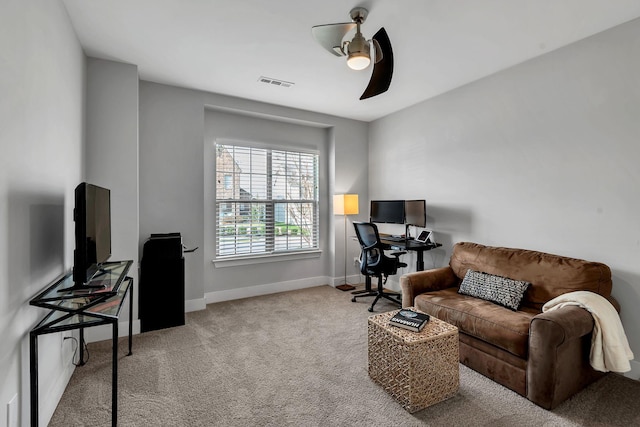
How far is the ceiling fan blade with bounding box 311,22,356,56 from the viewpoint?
194 centimetres

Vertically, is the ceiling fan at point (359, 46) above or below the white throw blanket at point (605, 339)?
above

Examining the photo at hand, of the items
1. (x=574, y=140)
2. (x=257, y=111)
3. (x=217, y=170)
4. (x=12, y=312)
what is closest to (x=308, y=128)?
(x=257, y=111)

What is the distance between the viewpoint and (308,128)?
4.71 metres

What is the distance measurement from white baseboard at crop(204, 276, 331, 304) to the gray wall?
0.04 feet

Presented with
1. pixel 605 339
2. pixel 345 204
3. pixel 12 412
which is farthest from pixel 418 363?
pixel 345 204

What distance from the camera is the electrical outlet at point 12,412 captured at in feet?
4.37

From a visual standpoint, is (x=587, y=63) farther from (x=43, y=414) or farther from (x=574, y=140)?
(x=43, y=414)

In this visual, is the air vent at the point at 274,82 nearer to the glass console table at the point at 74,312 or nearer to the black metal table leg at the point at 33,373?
the glass console table at the point at 74,312

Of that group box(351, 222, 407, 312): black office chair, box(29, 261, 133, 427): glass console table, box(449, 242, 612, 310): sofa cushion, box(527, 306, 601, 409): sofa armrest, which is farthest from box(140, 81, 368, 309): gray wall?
box(527, 306, 601, 409): sofa armrest

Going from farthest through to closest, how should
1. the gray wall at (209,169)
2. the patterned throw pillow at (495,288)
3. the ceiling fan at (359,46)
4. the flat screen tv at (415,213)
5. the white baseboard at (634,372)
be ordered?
the flat screen tv at (415,213) < the gray wall at (209,169) < the patterned throw pillow at (495,288) < the white baseboard at (634,372) < the ceiling fan at (359,46)

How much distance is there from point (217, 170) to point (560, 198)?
3791mm

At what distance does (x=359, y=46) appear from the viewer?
1.92 metres

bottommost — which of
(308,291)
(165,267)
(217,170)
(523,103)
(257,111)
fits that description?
(308,291)

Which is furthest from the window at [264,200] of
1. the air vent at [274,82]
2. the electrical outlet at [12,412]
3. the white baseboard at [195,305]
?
the electrical outlet at [12,412]
